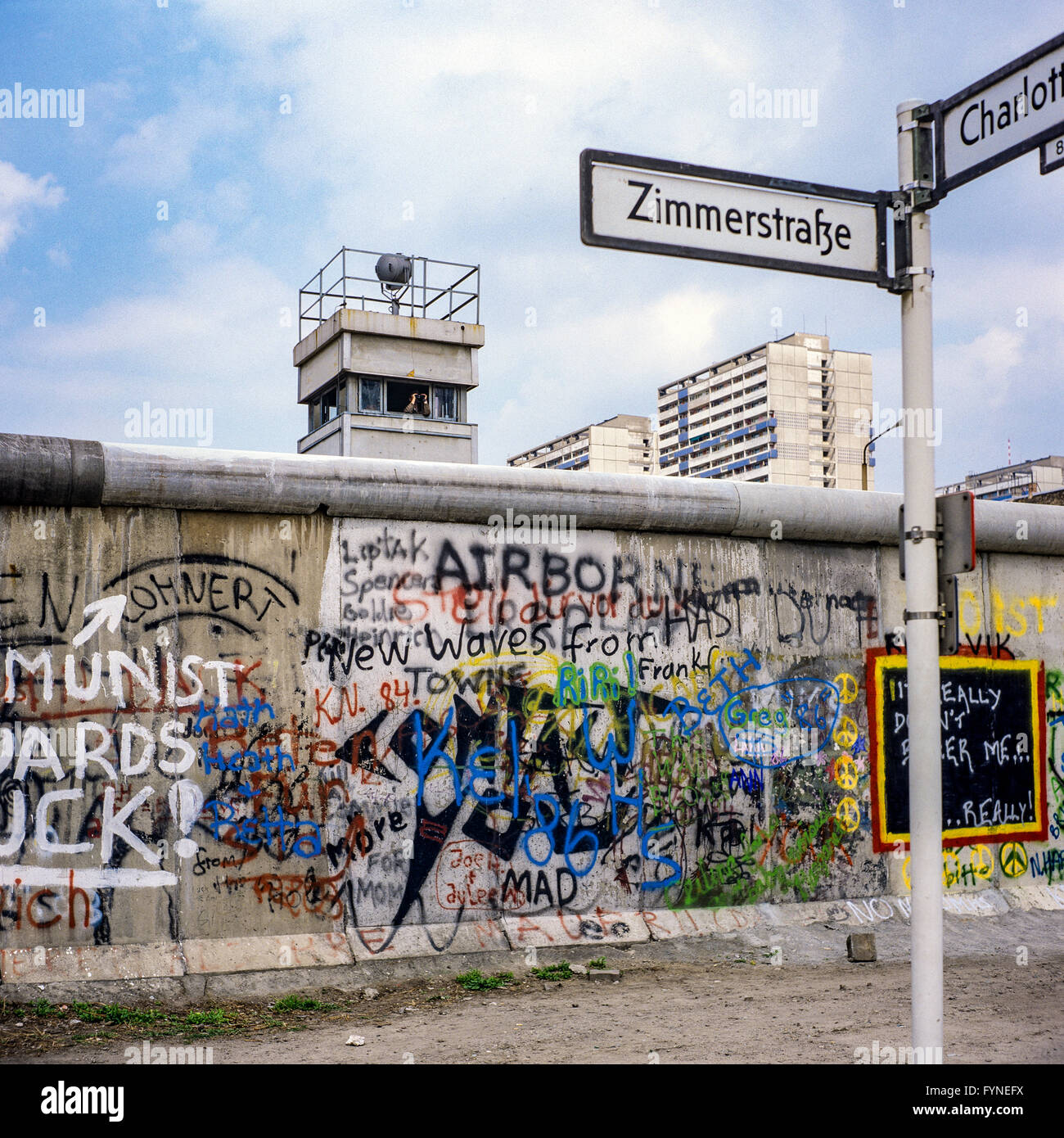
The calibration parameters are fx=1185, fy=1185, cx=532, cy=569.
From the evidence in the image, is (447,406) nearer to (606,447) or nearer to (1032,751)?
(1032,751)

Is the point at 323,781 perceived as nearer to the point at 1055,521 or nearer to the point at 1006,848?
the point at 1006,848

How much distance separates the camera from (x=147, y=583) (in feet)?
26.1

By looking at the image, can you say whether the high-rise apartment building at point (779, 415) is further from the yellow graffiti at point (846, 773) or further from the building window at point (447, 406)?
the yellow graffiti at point (846, 773)

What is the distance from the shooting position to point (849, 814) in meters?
9.97

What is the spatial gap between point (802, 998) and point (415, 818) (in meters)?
2.88

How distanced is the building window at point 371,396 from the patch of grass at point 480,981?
27.3 metres

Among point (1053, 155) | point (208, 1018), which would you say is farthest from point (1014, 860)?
point (1053, 155)

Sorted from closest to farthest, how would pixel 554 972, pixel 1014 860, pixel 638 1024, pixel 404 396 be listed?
pixel 638 1024 → pixel 554 972 → pixel 1014 860 → pixel 404 396

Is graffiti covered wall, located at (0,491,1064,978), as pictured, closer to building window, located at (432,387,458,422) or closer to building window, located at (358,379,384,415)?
building window, located at (358,379,384,415)

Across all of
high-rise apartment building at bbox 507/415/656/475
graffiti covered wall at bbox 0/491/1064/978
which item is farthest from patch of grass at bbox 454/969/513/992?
high-rise apartment building at bbox 507/415/656/475

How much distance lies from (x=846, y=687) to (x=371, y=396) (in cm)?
2611

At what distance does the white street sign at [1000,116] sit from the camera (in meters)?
4.41

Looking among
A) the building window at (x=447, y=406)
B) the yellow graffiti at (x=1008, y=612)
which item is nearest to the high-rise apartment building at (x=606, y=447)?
the building window at (x=447, y=406)

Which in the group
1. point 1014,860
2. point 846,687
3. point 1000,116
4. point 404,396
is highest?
point 404,396
